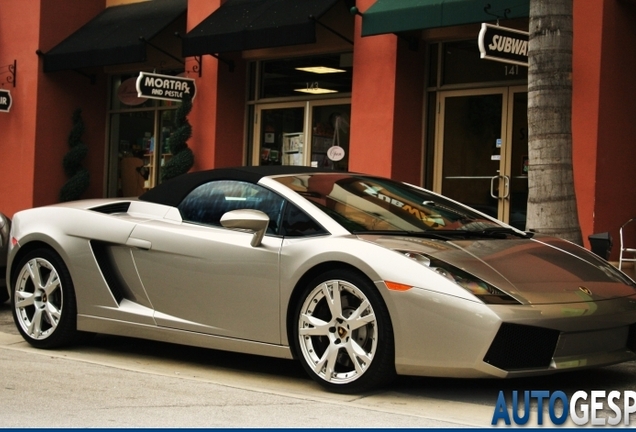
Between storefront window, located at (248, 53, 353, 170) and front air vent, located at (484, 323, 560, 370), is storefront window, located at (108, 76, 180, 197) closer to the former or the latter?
storefront window, located at (248, 53, 353, 170)

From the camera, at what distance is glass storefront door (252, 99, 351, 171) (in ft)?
47.9

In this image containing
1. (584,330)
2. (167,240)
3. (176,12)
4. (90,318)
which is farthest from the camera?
(176,12)

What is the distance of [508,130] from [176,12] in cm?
611

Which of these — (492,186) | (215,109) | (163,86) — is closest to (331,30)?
(492,186)

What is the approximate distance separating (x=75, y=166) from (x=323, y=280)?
1301 cm

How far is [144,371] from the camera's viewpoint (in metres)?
6.33

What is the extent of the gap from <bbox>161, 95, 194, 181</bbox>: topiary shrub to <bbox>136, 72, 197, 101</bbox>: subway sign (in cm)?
17

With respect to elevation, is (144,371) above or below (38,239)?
below

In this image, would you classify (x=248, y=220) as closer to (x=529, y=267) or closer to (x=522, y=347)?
(x=529, y=267)

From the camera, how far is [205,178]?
22.3 feet

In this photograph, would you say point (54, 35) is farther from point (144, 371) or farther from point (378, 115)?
point (144, 371)

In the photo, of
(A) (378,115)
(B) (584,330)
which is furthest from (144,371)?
(A) (378,115)

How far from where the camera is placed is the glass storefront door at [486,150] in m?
12.2

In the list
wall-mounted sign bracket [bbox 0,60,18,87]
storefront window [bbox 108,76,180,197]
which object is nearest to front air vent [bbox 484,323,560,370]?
storefront window [bbox 108,76,180,197]
